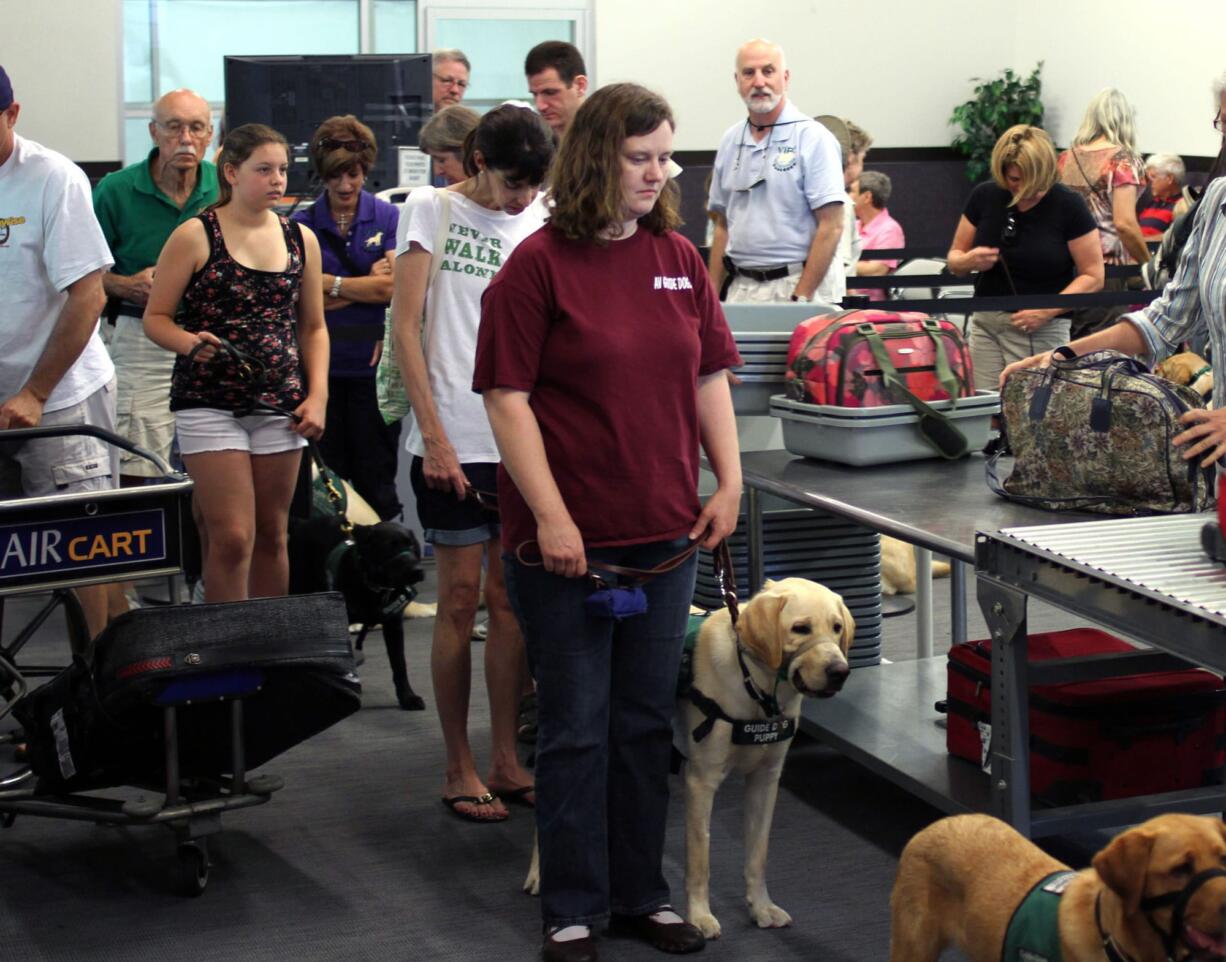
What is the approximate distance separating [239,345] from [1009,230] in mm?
3105

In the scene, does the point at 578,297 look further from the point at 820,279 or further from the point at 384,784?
the point at 820,279

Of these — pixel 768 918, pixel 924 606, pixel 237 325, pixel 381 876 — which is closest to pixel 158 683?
pixel 381 876

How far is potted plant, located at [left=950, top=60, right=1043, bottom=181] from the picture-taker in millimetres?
12212

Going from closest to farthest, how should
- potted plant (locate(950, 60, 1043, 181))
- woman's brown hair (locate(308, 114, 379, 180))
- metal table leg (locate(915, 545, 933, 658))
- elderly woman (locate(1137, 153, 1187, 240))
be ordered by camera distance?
1. metal table leg (locate(915, 545, 933, 658))
2. woman's brown hair (locate(308, 114, 379, 180))
3. elderly woman (locate(1137, 153, 1187, 240))
4. potted plant (locate(950, 60, 1043, 181))

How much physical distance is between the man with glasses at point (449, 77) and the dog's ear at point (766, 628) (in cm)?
428

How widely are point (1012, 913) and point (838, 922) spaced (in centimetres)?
82

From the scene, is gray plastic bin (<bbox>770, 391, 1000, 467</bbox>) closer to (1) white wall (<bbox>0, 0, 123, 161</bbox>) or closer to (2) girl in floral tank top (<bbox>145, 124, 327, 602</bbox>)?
(2) girl in floral tank top (<bbox>145, 124, 327, 602</bbox>)

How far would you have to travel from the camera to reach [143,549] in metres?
2.99

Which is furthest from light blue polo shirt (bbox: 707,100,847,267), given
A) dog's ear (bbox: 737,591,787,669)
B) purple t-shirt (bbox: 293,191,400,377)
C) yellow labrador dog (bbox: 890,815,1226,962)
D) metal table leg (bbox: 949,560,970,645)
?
yellow labrador dog (bbox: 890,815,1226,962)

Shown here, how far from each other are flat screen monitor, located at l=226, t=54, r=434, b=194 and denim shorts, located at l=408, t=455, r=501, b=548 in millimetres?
3513

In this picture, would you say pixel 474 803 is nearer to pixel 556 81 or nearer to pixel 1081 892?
pixel 1081 892

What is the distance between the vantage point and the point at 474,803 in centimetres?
347

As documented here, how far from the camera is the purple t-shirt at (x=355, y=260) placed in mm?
4984

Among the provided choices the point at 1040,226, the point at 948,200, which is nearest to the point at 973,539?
the point at 1040,226
